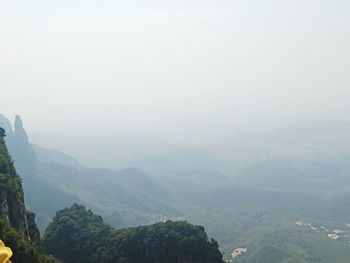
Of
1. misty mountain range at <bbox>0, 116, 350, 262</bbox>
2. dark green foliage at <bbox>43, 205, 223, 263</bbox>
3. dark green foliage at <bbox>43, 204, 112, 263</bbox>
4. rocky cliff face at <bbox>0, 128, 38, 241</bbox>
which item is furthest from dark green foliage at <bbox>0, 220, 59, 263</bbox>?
misty mountain range at <bbox>0, 116, 350, 262</bbox>

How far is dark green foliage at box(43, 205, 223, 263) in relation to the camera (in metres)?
42.2

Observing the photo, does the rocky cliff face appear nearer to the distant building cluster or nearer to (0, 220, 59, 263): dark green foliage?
(0, 220, 59, 263): dark green foliage

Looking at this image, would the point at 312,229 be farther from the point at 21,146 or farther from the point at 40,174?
the point at 21,146

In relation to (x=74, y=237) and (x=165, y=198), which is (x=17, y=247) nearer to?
(x=74, y=237)

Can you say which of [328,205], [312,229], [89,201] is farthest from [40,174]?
[328,205]

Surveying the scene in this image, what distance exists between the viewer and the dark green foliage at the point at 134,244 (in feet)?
138

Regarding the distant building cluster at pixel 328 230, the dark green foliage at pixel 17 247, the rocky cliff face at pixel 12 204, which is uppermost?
the distant building cluster at pixel 328 230

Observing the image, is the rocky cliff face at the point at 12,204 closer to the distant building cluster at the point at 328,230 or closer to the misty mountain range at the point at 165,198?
the misty mountain range at the point at 165,198

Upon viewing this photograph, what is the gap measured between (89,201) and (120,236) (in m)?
77.3

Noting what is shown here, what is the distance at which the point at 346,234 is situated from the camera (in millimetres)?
115062

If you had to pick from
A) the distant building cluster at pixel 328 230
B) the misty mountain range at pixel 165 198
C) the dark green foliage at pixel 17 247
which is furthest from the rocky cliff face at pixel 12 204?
the distant building cluster at pixel 328 230

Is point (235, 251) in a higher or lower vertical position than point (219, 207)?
lower

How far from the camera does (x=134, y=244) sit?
144 feet

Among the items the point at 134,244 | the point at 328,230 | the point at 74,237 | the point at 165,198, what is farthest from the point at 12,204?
the point at 165,198
